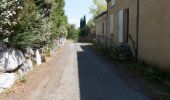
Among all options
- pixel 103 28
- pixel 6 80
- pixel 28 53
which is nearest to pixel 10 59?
pixel 6 80

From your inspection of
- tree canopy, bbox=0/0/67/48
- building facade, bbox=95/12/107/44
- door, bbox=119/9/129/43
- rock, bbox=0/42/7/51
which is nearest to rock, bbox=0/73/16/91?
rock, bbox=0/42/7/51

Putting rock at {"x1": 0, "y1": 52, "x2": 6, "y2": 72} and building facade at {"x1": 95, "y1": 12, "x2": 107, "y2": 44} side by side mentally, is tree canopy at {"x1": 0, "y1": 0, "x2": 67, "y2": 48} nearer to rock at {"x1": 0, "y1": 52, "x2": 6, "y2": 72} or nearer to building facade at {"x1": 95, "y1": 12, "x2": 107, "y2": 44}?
rock at {"x1": 0, "y1": 52, "x2": 6, "y2": 72}

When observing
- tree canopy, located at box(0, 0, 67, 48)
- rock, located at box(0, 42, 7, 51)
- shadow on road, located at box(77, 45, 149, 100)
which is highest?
tree canopy, located at box(0, 0, 67, 48)

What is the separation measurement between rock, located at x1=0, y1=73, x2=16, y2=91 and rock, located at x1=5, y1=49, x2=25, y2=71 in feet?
0.84

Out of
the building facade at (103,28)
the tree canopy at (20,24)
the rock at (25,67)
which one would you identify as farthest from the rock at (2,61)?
the building facade at (103,28)

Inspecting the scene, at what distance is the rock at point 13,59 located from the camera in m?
8.82

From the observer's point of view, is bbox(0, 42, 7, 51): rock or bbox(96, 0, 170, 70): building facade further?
bbox(96, 0, 170, 70): building facade

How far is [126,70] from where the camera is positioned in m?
12.6

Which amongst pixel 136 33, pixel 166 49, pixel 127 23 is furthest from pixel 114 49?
pixel 166 49

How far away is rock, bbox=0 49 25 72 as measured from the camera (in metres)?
8.62

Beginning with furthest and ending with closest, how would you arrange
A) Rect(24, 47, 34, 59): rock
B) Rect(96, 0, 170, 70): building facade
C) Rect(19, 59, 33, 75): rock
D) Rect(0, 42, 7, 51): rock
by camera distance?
Rect(24, 47, 34, 59): rock < Rect(96, 0, 170, 70): building facade < Rect(19, 59, 33, 75): rock < Rect(0, 42, 7, 51): rock

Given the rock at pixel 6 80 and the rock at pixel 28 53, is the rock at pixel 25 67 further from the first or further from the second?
the rock at pixel 6 80

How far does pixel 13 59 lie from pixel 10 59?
0.90ft

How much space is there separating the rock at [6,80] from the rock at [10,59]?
0.66 ft
